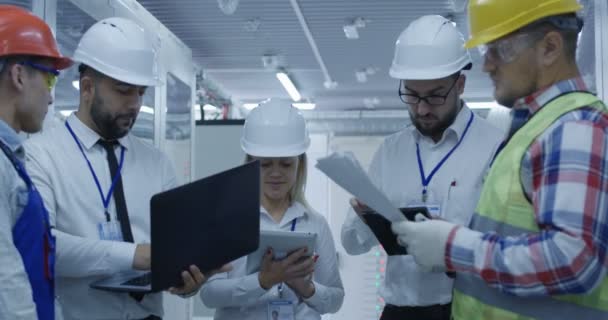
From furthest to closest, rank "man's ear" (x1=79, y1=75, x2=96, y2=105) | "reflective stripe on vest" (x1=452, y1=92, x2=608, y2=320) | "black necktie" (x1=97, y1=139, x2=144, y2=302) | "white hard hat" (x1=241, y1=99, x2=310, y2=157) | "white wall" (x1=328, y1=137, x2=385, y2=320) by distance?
"white wall" (x1=328, y1=137, x2=385, y2=320), "white hard hat" (x1=241, y1=99, x2=310, y2=157), "man's ear" (x1=79, y1=75, x2=96, y2=105), "black necktie" (x1=97, y1=139, x2=144, y2=302), "reflective stripe on vest" (x1=452, y1=92, x2=608, y2=320)

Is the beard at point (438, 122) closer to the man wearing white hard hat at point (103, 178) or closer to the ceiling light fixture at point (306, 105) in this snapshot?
the man wearing white hard hat at point (103, 178)

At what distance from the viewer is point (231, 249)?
7.06 ft

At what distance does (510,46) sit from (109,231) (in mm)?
1425

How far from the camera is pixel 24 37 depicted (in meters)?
1.92

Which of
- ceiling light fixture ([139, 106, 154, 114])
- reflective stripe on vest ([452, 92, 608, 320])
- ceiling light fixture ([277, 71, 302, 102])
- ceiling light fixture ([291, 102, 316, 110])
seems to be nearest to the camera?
reflective stripe on vest ([452, 92, 608, 320])

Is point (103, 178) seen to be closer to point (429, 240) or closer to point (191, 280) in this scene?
point (191, 280)

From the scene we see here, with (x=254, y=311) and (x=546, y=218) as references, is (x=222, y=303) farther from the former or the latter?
(x=546, y=218)

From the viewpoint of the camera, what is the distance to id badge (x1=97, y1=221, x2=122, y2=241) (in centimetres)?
228

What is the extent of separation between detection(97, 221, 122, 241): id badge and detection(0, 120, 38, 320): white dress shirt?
1.79ft

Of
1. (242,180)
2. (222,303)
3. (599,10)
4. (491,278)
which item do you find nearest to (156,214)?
(242,180)

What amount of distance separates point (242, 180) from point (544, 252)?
3.29 feet

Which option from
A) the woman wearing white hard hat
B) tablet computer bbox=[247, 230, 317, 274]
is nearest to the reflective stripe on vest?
tablet computer bbox=[247, 230, 317, 274]

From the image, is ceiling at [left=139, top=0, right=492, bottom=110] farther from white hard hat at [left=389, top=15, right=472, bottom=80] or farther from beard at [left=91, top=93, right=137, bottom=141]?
beard at [left=91, top=93, right=137, bottom=141]

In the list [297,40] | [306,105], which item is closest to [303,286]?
[297,40]
